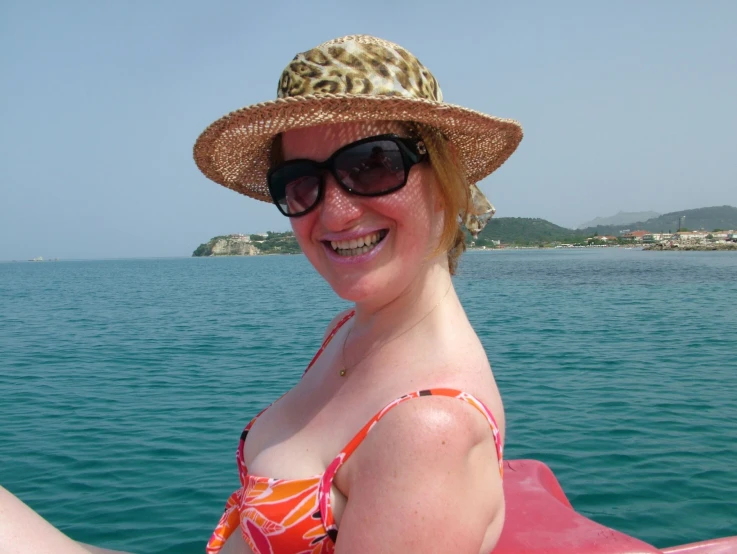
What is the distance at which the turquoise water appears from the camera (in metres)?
6.23

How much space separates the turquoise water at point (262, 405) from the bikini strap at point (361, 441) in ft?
6.17

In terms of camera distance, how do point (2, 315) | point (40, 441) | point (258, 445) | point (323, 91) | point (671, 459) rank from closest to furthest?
point (323, 91)
point (258, 445)
point (671, 459)
point (40, 441)
point (2, 315)

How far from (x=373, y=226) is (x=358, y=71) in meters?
0.37

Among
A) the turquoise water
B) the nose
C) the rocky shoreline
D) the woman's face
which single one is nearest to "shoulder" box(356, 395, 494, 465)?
the woman's face

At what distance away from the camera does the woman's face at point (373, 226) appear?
152cm

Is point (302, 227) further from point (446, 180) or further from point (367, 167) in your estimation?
point (446, 180)

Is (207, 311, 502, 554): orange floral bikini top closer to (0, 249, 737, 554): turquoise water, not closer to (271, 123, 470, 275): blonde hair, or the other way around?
(271, 123, 470, 275): blonde hair

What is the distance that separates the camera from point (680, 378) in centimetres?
1140

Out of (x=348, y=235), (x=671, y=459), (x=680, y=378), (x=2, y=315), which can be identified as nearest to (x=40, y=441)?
(x=671, y=459)

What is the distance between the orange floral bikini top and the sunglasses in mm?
493

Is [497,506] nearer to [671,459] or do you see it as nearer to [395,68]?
[395,68]

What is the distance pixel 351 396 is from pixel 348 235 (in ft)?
1.38

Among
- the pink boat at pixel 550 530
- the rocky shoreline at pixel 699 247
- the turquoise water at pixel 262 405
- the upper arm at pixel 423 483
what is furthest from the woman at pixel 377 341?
the rocky shoreline at pixel 699 247

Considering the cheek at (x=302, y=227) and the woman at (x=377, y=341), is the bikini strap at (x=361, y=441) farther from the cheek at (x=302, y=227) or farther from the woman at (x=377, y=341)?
the cheek at (x=302, y=227)
